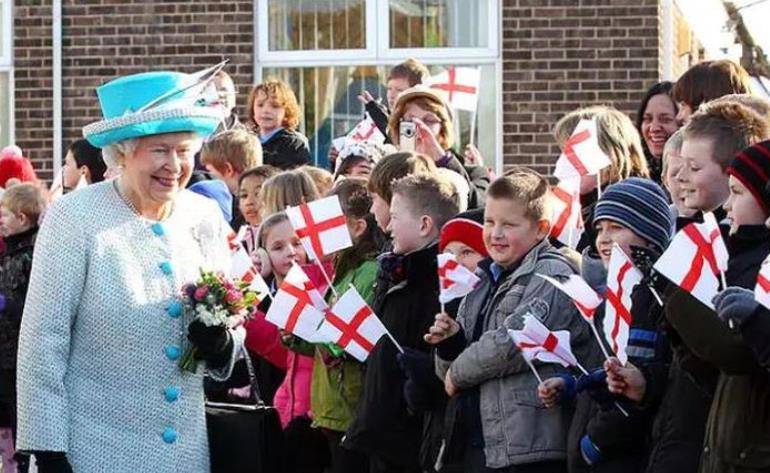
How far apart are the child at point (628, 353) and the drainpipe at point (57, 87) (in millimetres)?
9249

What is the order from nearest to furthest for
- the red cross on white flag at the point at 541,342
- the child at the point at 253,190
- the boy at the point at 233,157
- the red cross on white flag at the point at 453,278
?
1. the red cross on white flag at the point at 541,342
2. the red cross on white flag at the point at 453,278
3. the child at the point at 253,190
4. the boy at the point at 233,157

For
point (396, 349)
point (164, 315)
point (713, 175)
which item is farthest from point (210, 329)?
point (713, 175)

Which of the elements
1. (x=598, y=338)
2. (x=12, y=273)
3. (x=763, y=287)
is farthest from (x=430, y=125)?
(x=763, y=287)

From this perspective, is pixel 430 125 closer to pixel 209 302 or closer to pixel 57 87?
pixel 209 302

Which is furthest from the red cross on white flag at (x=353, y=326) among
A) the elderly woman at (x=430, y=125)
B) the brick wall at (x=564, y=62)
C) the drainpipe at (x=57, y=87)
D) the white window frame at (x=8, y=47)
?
the white window frame at (x=8, y=47)

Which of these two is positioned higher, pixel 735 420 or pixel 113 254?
pixel 113 254

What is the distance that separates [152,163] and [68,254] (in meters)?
0.43

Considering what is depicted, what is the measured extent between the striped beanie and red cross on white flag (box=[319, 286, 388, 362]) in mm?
1261

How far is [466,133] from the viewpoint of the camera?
14.6 m

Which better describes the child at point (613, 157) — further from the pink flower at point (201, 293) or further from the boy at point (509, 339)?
the pink flower at point (201, 293)

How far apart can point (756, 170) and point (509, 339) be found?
4.89 ft

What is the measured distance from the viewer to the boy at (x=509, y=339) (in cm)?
658

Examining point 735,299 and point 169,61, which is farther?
point 169,61

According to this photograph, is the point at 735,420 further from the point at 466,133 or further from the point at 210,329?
the point at 466,133
